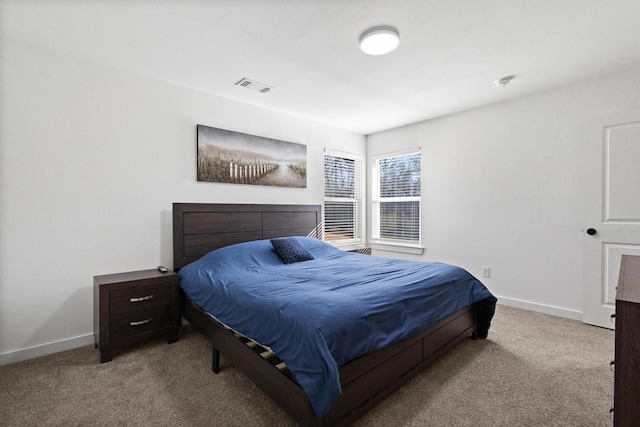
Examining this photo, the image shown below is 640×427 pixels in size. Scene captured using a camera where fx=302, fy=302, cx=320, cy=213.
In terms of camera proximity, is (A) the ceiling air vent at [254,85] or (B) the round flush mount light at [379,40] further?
(A) the ceiling air vent at [254,85]

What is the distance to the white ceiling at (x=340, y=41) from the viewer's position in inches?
76.7

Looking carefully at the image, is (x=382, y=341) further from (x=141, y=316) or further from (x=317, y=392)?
(x=141, y=316)

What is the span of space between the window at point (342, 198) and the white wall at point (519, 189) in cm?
110

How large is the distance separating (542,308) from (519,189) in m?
1.34

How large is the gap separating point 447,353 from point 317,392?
147cm

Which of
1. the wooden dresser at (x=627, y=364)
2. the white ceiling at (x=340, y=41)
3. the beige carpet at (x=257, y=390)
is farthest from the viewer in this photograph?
the white ceiling at (x=340, y=41)

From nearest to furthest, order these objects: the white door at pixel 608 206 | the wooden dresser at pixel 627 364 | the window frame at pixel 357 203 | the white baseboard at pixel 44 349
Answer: the wooden dresser at pixel 627 364 → the white baseboard at pixel 44 349 → the white door at pixel 608 206 → the window frame at pixel 357 203

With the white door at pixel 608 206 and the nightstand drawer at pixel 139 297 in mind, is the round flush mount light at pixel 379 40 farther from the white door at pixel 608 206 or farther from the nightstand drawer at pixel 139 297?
the nightstand drawer at pixel 139 297

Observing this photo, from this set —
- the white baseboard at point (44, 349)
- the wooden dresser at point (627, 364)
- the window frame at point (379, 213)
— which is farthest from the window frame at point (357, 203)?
the wooden dresser at point (627, 364)

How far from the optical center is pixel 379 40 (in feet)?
7.27

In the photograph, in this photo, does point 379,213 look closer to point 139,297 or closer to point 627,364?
point 139,297

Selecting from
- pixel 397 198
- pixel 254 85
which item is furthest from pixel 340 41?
pixel 397 198

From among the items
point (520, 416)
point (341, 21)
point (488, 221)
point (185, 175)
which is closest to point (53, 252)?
point (185, 175)

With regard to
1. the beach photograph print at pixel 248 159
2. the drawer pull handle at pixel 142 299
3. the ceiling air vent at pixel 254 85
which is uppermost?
the ceiling air vent at pixel 254 85
